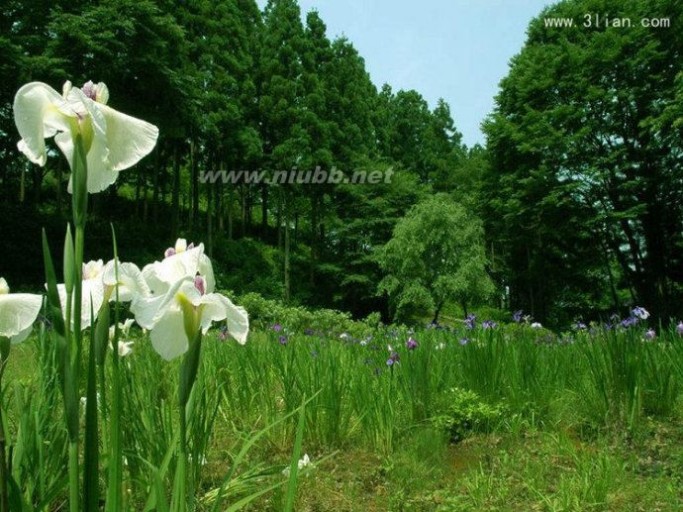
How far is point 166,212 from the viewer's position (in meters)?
22.0

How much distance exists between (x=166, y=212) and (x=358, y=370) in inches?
798

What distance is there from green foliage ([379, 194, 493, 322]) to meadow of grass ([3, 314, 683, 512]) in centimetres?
1447

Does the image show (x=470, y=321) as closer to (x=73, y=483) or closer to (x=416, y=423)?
(x=416, y=423)

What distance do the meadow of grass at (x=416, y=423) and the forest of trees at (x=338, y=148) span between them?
845cm

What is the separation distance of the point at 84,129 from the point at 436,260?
18578 millimetres

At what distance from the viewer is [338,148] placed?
21.7 meters

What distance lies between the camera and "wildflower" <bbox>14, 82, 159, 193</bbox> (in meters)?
0.82

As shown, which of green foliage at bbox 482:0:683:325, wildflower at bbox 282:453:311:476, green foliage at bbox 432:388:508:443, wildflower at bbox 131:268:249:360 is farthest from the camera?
green foliage at bbox 482:0:683:325

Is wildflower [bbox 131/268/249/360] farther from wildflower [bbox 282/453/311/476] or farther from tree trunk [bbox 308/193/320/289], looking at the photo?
tree trunk [bbox 308/193/320/289]

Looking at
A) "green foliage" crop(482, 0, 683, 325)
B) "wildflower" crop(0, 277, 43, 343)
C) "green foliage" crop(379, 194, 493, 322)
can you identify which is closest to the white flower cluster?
"wildflower" crop(0, 277, 43, 343)

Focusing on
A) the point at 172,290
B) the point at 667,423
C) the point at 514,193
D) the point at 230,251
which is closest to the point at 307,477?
the point at 172,290

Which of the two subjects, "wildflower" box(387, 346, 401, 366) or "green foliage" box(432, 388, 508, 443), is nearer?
"green foliage" box(432, 388, 508, 443)

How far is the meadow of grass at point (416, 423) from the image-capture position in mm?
2006

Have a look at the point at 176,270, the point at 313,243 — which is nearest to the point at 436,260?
the point at 313,243
